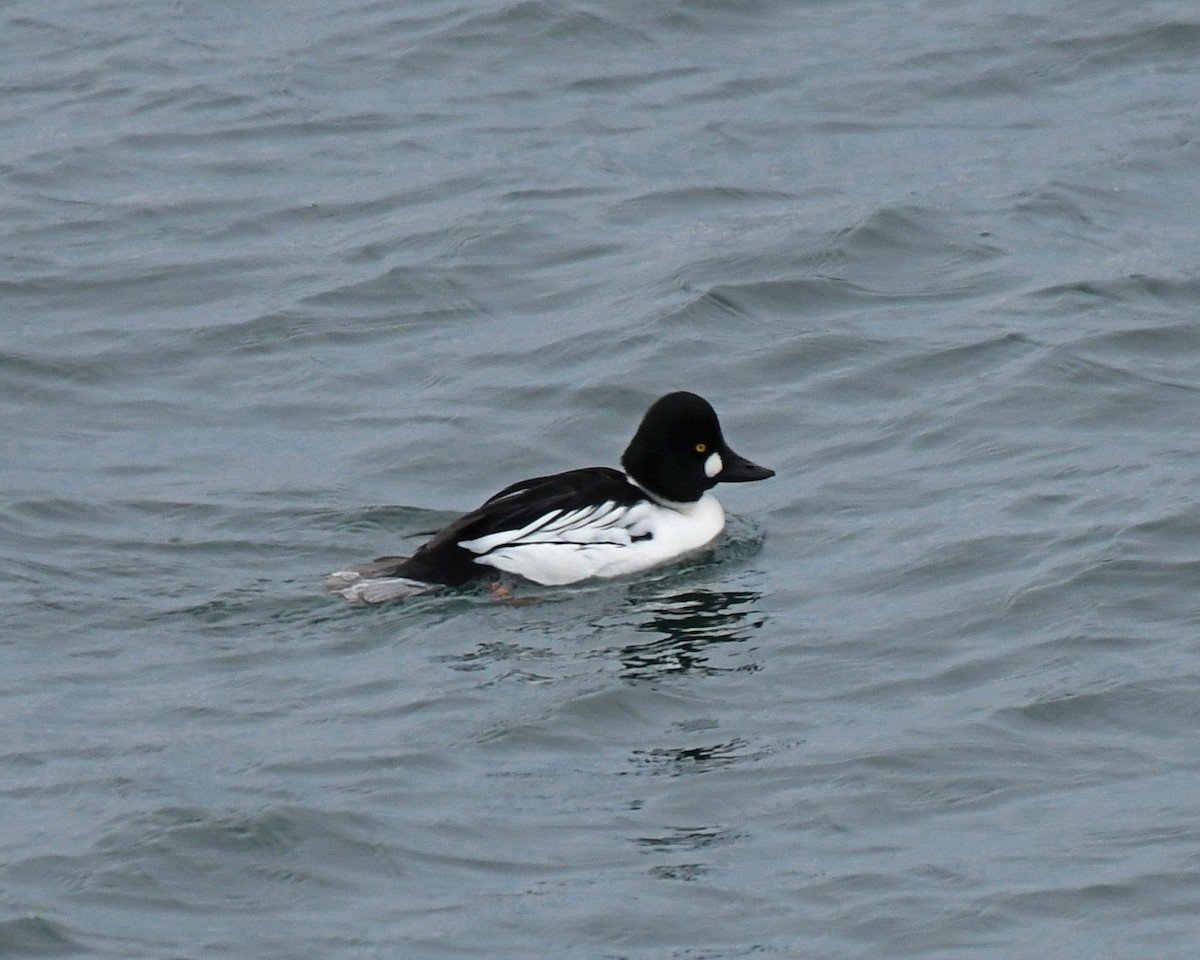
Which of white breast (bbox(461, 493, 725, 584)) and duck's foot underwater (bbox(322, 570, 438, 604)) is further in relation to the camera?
white breast (bbox(461, 493, 725, 584))

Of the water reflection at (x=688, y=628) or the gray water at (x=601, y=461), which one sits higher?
the gray water at (x=601, y=461)

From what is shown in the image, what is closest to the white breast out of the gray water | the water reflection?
the gray water

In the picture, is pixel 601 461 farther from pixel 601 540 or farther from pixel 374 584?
pixel 374 584

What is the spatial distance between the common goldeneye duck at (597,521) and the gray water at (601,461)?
0.14 m

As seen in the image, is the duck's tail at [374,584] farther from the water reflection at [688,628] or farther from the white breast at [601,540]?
the water reflection at [688,628]

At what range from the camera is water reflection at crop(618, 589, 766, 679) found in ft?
31.3

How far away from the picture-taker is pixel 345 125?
17594 millimetres

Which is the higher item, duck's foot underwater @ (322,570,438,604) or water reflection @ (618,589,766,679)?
duck's foot underwater @ (322,570,438,604)

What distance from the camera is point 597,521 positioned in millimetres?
10961

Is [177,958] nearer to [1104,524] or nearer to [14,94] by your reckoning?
[1104,524]

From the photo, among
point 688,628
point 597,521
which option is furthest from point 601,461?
point 688,628

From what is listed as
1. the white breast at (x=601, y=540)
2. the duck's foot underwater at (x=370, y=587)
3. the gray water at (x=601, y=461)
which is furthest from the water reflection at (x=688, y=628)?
the duck's foot underwater at (x=370, y=587)

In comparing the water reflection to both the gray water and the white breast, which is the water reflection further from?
the white breast

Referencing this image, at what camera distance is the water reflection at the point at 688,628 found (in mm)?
9555
